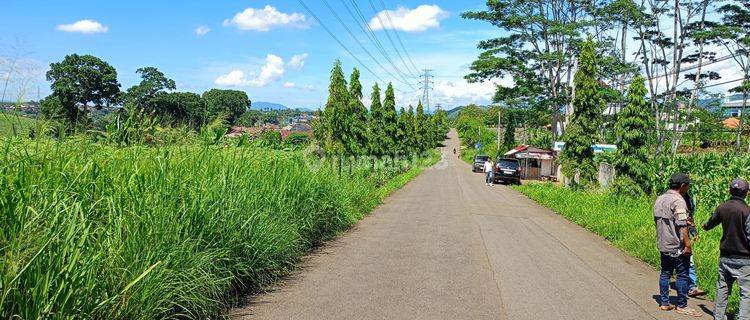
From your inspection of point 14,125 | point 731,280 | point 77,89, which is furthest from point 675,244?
point 77,89

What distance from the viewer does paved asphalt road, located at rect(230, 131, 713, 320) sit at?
599 centimetres

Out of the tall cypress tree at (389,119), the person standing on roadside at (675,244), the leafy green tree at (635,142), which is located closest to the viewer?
the person standing on roadside at (675,244)

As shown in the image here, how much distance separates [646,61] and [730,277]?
119 ft

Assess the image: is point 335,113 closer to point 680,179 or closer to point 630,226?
point 630,226

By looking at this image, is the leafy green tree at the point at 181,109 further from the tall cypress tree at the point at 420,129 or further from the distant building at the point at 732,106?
the tall cypress tree at the point at 420,129

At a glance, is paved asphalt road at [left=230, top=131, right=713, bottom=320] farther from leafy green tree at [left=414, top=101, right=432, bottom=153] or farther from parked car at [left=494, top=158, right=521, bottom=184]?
leafy green tree at [left=414, top=101, right=432, bottom=153]

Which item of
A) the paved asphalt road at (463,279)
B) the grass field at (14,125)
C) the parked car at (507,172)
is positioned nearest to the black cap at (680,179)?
the paved asphalt road at (463,279)

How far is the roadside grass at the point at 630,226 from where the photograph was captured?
8507 millimetres

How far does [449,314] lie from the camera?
19.1ft

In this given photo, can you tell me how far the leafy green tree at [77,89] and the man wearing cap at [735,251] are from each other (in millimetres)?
7275

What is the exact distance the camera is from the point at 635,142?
20.8 m

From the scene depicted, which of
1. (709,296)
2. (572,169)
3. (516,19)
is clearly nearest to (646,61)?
(516,19)

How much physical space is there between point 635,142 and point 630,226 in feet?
31.3

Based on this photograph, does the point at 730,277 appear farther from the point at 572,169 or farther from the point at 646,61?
the point at 646,61
